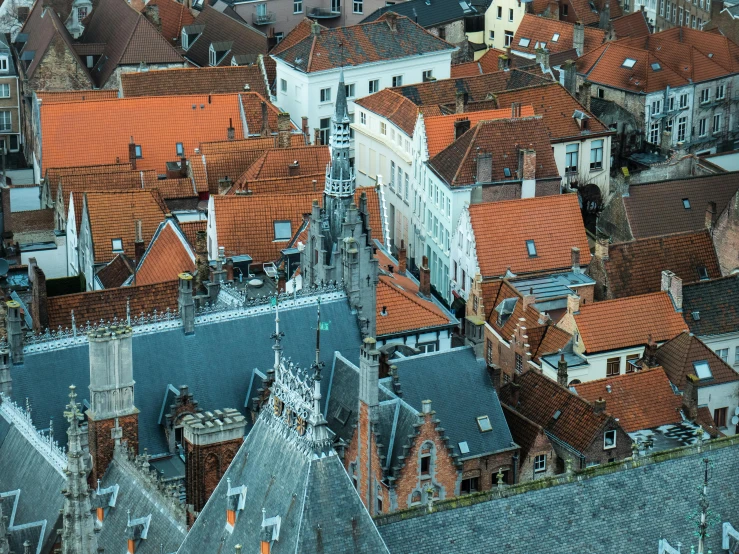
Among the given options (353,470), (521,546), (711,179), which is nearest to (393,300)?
(353,470)

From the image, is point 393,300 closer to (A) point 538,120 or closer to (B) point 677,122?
(A) point 538,120

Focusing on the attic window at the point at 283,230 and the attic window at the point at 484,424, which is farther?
the attic window at the point at 283,230

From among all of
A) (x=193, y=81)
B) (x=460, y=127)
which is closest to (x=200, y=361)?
(x=460, y=127)

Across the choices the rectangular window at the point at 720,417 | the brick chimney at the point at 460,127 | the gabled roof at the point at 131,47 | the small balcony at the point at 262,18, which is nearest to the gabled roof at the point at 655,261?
the rectangular window at the point at 720,417

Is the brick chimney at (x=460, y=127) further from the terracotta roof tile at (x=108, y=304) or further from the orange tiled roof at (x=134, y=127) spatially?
the terracotta roof tile at (x=108, y=304)

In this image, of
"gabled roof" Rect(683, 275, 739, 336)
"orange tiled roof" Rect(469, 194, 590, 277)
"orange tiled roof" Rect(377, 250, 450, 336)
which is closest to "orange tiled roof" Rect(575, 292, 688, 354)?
"gabled roof" Rect(683, 275, 739, 336)

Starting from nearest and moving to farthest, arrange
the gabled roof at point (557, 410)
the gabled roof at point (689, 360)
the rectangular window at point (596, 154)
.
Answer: the gabled roof at point (557, 410)
the gabled roof at point (689, 360)
the rectangular window at point (596, 154)

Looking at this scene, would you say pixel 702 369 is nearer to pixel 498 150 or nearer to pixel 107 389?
pixel 498 150
